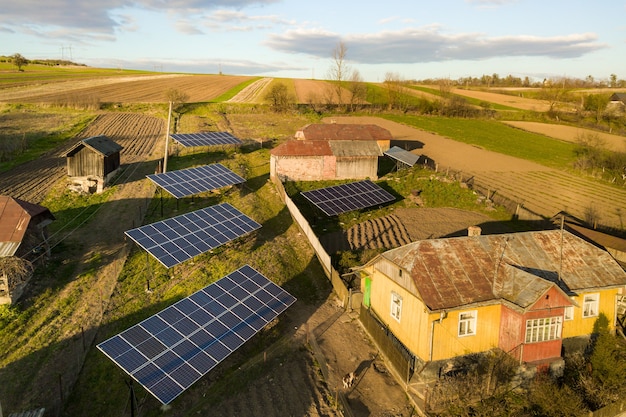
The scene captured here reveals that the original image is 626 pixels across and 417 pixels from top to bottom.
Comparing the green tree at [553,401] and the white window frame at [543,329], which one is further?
the white window frame at [543,329]

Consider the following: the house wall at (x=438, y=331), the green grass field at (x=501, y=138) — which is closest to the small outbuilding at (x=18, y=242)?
the house wall at (x=438, y=331)

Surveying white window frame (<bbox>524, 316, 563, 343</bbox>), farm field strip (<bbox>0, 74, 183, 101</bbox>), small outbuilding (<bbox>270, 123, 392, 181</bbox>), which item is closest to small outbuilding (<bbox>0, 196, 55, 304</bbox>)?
small outbuilding (<bbox>270, 123, 392, 181</bbox>)

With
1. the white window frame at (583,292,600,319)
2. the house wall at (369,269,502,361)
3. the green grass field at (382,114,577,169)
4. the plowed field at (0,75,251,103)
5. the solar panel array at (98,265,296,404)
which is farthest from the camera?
the plowed field at (0,75,251,103)

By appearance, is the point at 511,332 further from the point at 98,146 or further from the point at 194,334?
the point at 98,146

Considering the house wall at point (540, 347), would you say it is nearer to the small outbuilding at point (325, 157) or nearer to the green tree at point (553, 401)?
the green tree at point (553, 401)

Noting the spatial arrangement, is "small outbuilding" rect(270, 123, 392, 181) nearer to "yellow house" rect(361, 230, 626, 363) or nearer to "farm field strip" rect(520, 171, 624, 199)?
"farm field strip" rect(520, 171, 624, 199)

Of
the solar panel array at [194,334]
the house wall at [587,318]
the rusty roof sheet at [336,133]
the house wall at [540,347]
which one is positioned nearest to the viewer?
the solar panel array at [194,334]

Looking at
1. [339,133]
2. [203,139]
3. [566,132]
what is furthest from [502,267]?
[566,132]

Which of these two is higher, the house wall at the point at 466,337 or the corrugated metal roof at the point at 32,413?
the house wall at the point at 466,337
